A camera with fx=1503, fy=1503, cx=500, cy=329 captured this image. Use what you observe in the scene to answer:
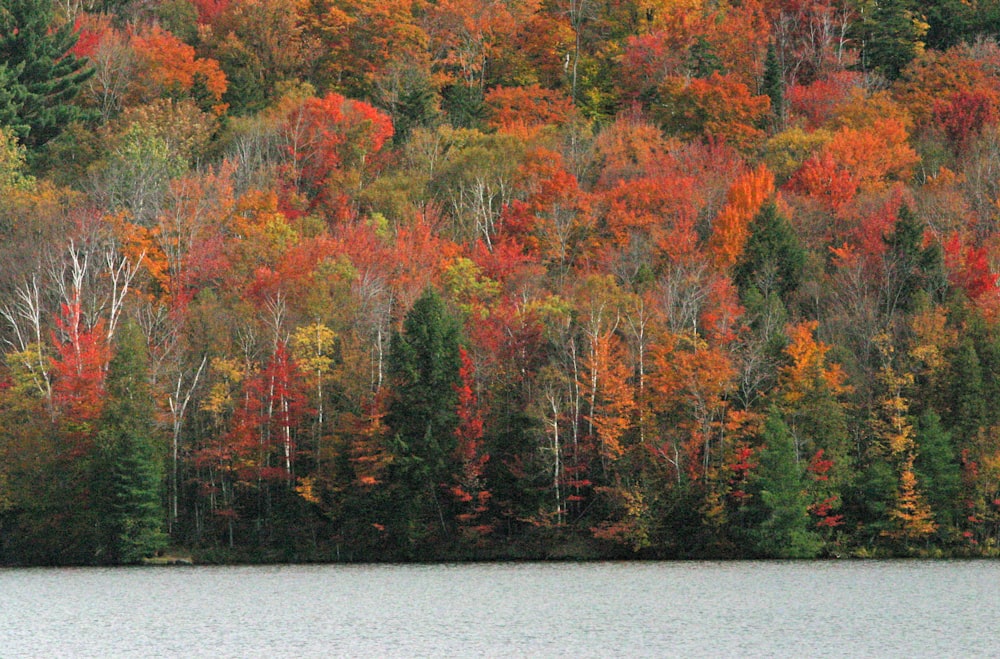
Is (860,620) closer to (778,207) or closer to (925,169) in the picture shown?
(778,207)

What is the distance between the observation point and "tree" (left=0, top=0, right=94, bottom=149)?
347 feet

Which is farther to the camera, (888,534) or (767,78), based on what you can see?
(767,78)

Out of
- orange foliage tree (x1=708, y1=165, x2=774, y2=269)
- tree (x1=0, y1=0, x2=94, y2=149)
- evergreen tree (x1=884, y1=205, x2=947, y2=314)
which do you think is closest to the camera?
evergreen tree (x1=884, y1=205, x2=947, y2=314)

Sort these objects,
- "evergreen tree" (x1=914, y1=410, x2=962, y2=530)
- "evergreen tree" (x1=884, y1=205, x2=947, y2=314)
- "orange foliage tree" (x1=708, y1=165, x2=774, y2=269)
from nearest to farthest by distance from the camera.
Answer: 1. "evergreen tree" (x1=914, y1=410, x2=962, y2=530)
2. "evergreen tree" (x1=884, y1=205, x2=947, y2=314)
3. "orange foliage tree" (x1=708, y1=165, x2=774, y2=269)

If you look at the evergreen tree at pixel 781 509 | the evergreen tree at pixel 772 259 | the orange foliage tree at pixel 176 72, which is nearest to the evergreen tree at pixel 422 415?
the evergreen tree at pixel 781 509

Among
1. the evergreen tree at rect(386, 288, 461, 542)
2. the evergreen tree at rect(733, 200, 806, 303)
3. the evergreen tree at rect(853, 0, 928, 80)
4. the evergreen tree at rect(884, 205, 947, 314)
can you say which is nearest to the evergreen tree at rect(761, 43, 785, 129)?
the evergreen tree at rect(853, 0, 928, 80)

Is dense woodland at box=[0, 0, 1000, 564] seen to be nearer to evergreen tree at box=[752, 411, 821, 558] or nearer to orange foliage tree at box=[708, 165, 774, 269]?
evergreen tree at box=[752, 411, 821, 558]

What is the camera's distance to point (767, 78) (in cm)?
13025

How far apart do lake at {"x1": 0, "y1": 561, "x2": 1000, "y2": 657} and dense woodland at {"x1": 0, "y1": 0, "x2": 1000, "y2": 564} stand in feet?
16.5

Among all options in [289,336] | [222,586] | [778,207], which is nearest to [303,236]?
[289,336]

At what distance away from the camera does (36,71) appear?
108062mm

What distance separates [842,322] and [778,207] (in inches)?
650

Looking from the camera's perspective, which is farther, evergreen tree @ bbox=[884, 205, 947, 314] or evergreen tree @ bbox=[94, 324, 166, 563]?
evergreen tree @ bbox=[884, 205, 947, 314]

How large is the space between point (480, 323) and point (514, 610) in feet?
108
